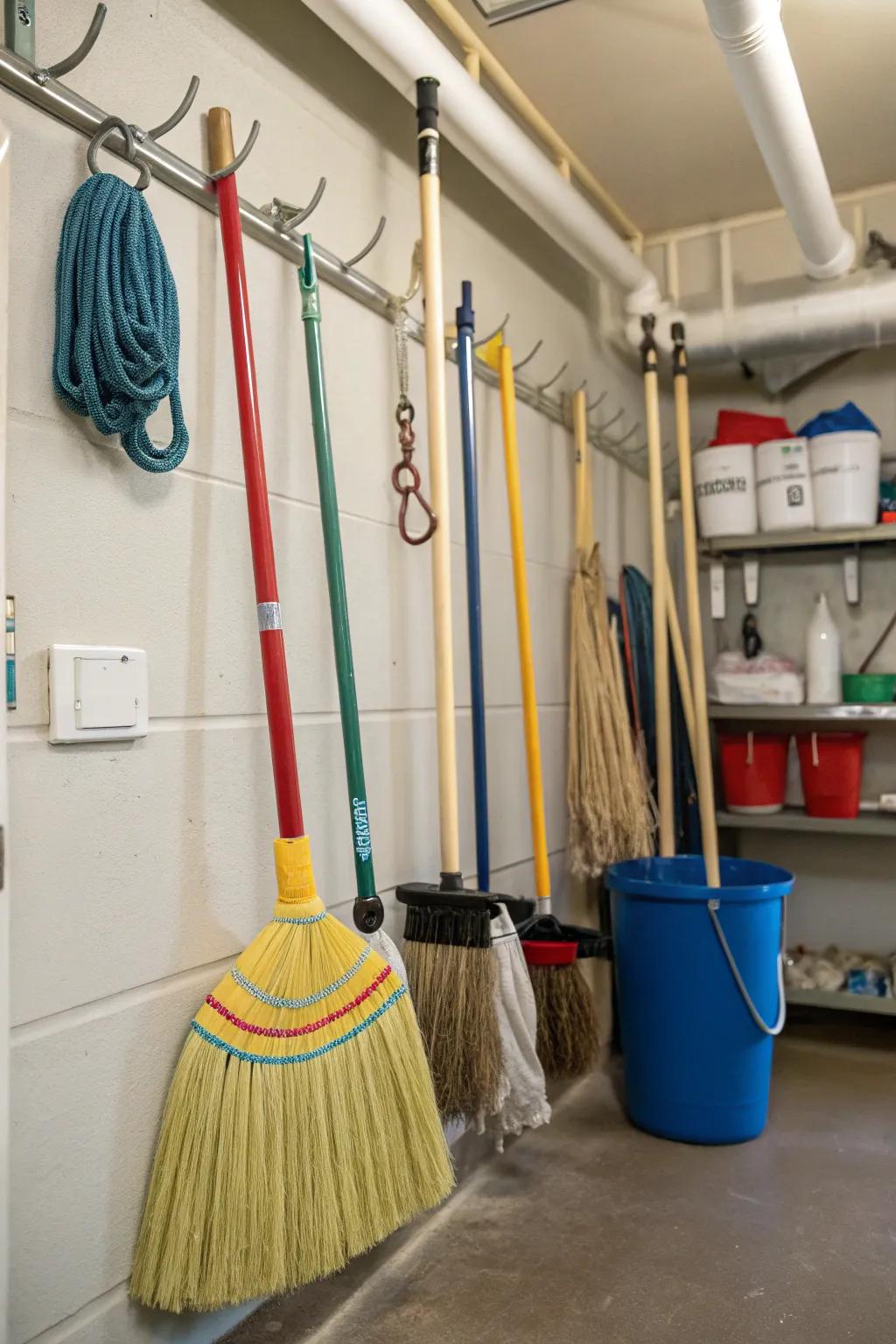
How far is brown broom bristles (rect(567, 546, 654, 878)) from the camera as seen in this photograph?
2363mm

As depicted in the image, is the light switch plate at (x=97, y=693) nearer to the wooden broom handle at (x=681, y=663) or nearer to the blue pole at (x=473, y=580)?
the blue pole at (x=473, y=580)

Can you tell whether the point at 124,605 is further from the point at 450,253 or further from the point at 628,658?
the point at 628,658

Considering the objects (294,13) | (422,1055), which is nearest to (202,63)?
(294,13)

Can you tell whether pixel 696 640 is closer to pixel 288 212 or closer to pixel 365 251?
pixel 365 251

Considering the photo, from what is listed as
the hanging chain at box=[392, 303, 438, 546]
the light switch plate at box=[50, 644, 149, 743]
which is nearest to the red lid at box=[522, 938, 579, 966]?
the hanging chain at box=[392, 303, 438, 546]

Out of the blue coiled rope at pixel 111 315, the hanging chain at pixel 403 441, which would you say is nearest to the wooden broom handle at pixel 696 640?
the hanging chain at pixel 403 441

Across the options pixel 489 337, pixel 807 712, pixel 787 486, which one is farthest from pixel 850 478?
pixel 489 337

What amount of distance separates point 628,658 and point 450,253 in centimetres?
115

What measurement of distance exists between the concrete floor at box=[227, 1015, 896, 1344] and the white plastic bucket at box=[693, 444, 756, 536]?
1.52 m

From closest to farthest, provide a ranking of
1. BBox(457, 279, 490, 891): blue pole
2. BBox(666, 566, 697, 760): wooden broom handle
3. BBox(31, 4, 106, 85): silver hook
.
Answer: BBox(31, 4, 106, 85): silver hook
BBox(457, 279, 490, 891): blue pole
BBox(666, 566, 697, 760): wooden broom handle

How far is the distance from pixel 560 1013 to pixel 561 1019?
0.04ft

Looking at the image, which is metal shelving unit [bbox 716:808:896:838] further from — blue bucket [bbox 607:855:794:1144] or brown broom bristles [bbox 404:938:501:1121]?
brown broom bristles [bbox 404:938:501:1121]

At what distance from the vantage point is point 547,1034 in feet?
6.35

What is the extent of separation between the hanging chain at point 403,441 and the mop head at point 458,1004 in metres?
0.63
